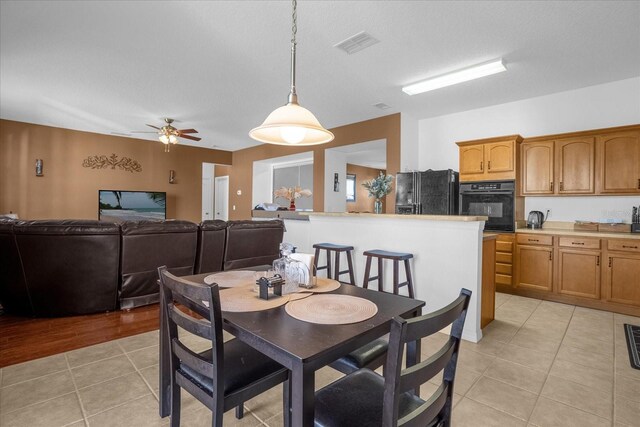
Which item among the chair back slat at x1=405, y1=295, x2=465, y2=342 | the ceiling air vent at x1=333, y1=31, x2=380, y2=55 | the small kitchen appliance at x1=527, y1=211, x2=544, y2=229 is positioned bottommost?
the chair back slat at x1=405, y1=295, x2=465, y2=342

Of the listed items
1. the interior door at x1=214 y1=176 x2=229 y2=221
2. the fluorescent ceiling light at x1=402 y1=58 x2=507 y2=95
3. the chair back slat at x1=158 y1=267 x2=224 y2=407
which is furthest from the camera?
the interior door at x1=214 y1=176 x2=229 y2=221

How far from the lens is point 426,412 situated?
0.94 meters

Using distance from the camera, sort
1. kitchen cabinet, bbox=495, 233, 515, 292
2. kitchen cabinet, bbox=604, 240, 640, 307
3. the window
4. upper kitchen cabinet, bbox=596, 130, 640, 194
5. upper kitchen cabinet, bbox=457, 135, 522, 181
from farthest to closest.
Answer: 1. the window
2. upper kitchen cabinet, bbox=457, 135, 522, 181
3. kitchen cabinet, bbox=495, 233, 515, 292
4. upper kitchen cabinet, bbox=596, 130, 640, 194
5. kitchen cabinet, bbox=604, 240, 640, 307

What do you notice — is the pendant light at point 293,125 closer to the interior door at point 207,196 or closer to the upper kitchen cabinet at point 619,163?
the upper kitchen cabinet at point 619,163

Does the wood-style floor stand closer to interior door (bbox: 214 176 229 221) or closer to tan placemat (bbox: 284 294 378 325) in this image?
tan placemat (bbox: 284 294 378 325)

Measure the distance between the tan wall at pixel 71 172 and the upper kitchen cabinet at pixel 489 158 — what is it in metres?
6.63

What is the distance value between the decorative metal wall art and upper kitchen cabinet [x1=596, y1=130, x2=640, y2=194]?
857cm

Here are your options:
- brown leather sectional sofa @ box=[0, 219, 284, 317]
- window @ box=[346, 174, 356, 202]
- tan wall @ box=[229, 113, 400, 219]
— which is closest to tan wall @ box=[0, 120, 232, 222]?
tan wall @ box=[229, 113, 400, 219]

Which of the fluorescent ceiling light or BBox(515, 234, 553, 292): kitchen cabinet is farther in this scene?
BBox(515, 234, 553, 292): kitchen cabinet

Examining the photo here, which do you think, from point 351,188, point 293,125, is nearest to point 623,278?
point 293,125

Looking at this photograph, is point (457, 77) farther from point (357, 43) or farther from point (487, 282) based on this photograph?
point (487, 282)

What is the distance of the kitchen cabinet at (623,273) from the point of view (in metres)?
3.31

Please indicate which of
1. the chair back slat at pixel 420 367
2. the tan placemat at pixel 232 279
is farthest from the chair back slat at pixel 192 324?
the chair back slat at pixel 420 367

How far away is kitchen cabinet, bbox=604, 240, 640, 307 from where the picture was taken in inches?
130
